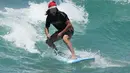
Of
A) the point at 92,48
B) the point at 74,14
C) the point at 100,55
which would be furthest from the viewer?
the point at 74,14

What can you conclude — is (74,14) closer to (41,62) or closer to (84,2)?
(84,2)

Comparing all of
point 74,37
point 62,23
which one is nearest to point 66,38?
point 62,23

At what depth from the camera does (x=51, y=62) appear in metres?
10.7

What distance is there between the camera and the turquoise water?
10.4 m

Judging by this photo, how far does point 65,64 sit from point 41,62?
62 centimetres

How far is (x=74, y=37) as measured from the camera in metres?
14.1

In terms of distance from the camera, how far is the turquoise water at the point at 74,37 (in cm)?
1035

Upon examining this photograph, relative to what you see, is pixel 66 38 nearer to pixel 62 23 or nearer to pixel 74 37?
pixel 62 23

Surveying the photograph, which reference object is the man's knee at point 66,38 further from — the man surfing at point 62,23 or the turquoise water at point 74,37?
the turquoise water at point 74,37

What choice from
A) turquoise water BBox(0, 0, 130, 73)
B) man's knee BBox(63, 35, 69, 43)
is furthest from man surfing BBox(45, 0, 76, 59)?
turquoise water BBox(0, 0, 130, 73)

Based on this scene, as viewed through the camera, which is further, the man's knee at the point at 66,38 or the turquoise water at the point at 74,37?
the man's knee at the point at 66,38

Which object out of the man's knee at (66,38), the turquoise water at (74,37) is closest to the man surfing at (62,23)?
the man's knee at (66,38)

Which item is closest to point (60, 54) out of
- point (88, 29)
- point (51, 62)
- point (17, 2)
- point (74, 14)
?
point (51, 62)

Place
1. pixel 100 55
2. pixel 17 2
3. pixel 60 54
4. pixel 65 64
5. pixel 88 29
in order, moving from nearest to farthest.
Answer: pixel 65 64, pixel 60 54, pixel 100 55, pixel 88 29, pixel 17 2
